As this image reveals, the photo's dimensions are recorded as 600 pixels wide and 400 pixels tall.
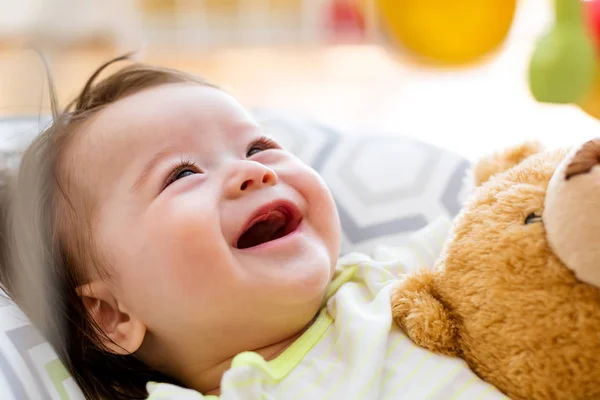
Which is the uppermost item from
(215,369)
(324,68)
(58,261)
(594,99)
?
(594,99)

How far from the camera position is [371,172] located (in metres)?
0.99

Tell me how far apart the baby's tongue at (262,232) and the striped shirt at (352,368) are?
0.35ft

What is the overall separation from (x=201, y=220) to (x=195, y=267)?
0.05 meters

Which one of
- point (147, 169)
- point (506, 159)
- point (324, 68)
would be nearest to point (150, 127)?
point (147, 169)

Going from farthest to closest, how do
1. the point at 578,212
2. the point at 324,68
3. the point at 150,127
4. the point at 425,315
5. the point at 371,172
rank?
the point at 324,68
the point at 371,172
the point at 150,127
the point at 425,315
the point at 578,212

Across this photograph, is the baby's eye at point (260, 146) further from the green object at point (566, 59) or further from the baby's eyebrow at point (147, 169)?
the green object at point (566, 59)

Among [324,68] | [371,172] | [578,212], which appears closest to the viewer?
[578,212]

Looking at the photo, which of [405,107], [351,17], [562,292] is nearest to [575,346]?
[562,292]

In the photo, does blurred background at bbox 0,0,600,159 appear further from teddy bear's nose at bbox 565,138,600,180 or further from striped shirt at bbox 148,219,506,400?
teddy bear's nose at bbox 565,138,600,180

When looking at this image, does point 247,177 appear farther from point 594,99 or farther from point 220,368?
point 594,99

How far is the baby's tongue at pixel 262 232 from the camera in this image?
0.73 meters

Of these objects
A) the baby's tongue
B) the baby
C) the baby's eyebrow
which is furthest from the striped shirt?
the baby's eyebrow

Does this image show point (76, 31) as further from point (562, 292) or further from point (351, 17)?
point (351, 17)

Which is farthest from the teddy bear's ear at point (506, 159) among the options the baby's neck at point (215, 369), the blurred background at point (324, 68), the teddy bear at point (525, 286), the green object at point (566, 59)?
the blurred background at point (324, 68)
